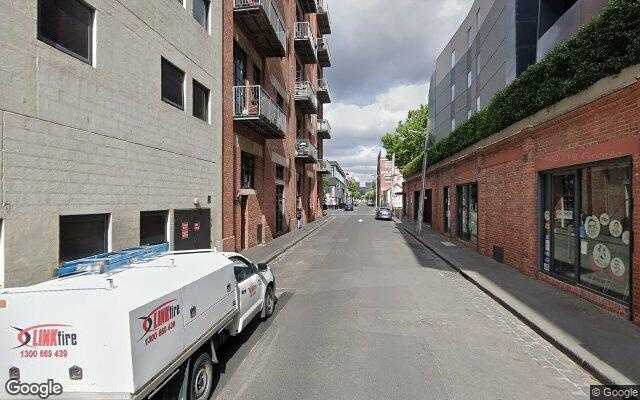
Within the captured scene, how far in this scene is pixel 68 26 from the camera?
710 cm

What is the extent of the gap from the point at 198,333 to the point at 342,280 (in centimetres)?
676

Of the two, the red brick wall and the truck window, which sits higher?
the red brick wall

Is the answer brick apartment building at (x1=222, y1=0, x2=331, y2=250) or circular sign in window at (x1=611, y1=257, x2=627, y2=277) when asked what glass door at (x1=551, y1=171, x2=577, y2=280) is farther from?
brick apartment building at (x1=222, y1=0, x2=331, y2=250)

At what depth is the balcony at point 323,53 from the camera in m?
35.9

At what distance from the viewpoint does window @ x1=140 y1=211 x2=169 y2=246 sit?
954 cm

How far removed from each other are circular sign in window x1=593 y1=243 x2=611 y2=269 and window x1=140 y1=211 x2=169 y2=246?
410 inches

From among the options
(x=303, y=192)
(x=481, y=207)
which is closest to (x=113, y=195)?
(x=481, y=207)

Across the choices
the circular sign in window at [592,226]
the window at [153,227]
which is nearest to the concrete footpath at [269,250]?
the window at [153,227]

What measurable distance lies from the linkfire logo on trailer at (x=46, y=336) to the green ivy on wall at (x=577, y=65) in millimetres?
8904

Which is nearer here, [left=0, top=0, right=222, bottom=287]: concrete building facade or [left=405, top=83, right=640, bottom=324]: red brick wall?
[left=0, top=0, right=222, bottom=287]: concrete building facade

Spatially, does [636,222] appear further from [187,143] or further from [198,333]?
[187,143]

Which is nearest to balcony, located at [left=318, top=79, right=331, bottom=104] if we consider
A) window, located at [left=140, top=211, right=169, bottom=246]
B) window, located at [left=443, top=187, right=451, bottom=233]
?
window, located at [left=443, top=187, right=451, bottom=233]

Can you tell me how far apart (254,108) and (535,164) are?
35.8ft

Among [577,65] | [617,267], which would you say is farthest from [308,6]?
[617,267]
